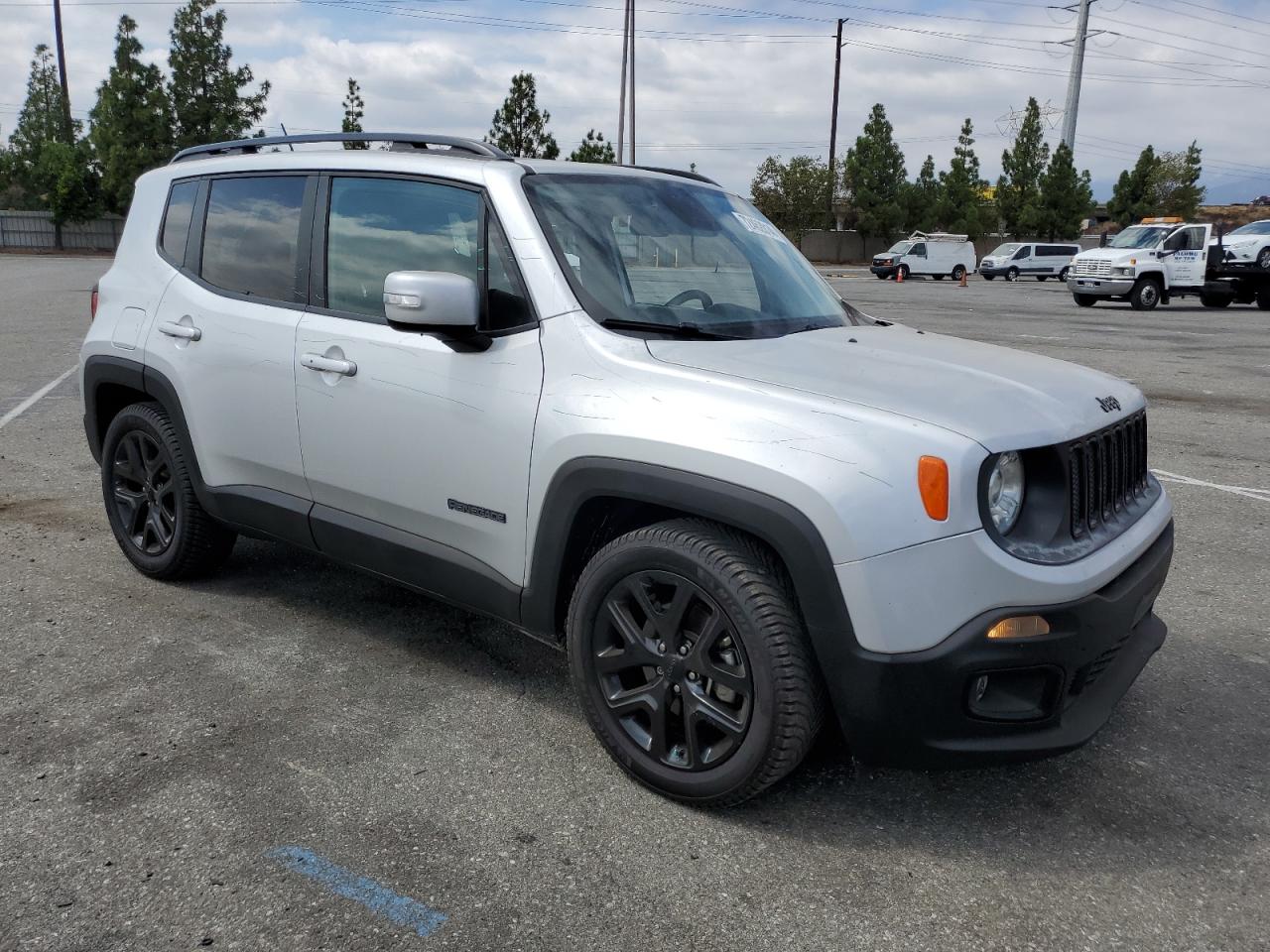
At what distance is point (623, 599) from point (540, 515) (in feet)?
1.19

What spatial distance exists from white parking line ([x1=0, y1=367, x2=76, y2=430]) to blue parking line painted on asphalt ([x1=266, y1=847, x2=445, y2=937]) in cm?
696

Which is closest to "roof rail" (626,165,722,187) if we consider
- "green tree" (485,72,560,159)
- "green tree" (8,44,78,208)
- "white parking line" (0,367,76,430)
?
"white parking line" (0,367,76,430)

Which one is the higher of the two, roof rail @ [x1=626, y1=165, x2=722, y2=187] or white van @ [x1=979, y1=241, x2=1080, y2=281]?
roof rail @ [x1=626, y1=165, x2=722, y2=187]

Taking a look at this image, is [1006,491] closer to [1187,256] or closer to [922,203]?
[1187,256]

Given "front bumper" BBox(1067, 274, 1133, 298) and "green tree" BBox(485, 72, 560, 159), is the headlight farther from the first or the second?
"green tree" BBox(485, 72, 560, 159)

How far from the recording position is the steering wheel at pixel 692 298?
11.8 ft

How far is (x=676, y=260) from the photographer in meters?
3.78

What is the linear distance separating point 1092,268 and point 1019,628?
2604 cm

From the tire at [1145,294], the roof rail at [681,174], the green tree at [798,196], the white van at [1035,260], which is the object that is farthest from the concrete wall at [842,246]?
the roof rail at [681,174]

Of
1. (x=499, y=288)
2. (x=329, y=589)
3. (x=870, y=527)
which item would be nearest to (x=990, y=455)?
(x=870, y=527)

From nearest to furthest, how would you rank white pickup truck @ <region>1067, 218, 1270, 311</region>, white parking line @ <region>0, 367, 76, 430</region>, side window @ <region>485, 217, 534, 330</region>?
side window @ <region>485, 217, 534, 330</region> → white parking line @ <region>0, 367, 76, 430</region> → white pickup truck @ <region>1067, 218, 1270, 311</region>

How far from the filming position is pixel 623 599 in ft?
10.4

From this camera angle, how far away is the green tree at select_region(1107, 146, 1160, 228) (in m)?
65.4

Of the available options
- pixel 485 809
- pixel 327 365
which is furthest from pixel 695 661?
pixel 327 365
